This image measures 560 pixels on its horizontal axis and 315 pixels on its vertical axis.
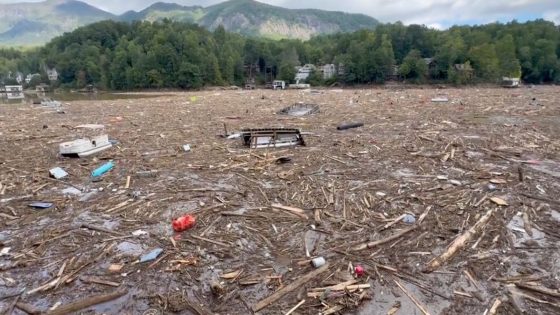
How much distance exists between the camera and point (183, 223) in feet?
18.5

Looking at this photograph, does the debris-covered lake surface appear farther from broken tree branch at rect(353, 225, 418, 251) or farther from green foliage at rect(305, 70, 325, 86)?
green foliage at rect(305, 70, 325, 86)

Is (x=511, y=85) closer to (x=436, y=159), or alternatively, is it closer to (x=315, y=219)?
(x=436, y=159)

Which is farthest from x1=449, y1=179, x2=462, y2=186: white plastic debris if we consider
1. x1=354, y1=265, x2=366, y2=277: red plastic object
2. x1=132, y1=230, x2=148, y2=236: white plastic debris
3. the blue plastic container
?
the blue plastic container

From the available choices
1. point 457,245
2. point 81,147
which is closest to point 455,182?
point 457,245

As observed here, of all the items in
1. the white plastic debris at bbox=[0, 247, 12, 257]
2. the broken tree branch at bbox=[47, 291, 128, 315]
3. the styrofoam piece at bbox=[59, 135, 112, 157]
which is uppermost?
the styrofoam piece at bbox=[59, 135, 112, 157]

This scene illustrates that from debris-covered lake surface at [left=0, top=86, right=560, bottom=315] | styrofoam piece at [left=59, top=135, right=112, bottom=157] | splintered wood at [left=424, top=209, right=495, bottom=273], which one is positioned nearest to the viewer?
debris-covered lake surface at [left=0, top=86, right=560, bottom=315]

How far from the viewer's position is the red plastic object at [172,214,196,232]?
556 centimetres

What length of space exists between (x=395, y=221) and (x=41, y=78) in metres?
119

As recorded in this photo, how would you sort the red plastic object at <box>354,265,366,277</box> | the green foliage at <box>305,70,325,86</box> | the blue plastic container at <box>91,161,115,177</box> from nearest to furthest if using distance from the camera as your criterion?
the red plastic object at <box>354,265,366,277</box>, the blue plastic container at <box>91,161,115,177</box>, the green foliage at <box>305,70,325,86</box>

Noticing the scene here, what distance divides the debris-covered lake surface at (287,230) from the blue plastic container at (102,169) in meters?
0.11

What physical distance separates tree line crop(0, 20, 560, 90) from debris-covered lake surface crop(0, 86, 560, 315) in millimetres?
65385

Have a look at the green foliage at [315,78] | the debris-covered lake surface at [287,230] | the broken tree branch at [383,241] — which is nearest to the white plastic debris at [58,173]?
the debris-covered lake surface at [287,230]

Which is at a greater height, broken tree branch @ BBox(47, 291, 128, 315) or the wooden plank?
broken tree branch @ BBox(47, 291, 128, 315)

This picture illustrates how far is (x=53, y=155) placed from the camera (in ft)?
34.4
